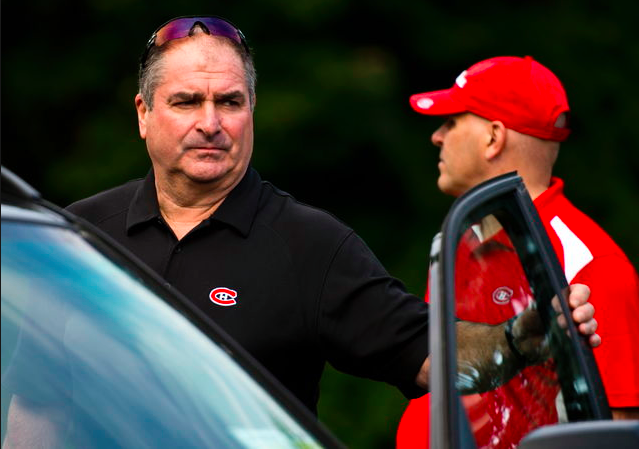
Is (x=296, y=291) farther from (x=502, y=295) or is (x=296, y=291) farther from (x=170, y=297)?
(x=170, y=297)

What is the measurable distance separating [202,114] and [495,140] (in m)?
1.03

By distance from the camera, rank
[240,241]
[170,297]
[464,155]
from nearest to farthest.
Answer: [170,297]
[240,241]
[464,155]

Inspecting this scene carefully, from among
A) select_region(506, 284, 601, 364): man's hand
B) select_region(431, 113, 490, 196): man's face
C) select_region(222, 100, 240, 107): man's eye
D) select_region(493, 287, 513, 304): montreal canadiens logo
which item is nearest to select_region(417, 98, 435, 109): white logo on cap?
select_region(431, 113, 490, 196): man's face

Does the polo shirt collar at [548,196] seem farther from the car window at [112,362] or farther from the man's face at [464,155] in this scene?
the car window at [112,362]

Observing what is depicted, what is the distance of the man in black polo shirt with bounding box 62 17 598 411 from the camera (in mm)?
2777

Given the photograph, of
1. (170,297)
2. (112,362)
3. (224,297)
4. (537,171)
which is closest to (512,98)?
(537,171)

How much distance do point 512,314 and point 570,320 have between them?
8.7 inches

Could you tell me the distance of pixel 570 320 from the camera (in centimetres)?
245

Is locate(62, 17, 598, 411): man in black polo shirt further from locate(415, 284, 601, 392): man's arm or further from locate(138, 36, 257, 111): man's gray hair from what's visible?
locate(415, 284, 601, 392): man's arm

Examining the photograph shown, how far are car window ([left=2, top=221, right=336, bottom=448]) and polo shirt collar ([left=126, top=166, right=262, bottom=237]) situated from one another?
1.02 metres

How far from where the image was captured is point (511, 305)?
90.0 inches

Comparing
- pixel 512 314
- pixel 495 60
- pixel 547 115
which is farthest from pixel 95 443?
pixel 495 60

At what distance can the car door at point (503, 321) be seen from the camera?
1795 millimetres

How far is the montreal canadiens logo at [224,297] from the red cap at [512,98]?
122cm
